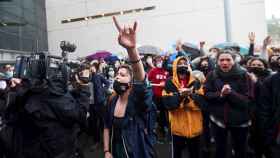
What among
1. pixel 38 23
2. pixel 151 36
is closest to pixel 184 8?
pixel 151 36

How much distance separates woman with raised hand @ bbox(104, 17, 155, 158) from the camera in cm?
308

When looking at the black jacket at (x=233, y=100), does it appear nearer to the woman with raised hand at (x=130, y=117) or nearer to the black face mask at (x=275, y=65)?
the black face mask at (x=275, y=65)

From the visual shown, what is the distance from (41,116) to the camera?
2.86 meters

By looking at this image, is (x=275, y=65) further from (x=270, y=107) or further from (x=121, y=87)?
(x=121, y=87)

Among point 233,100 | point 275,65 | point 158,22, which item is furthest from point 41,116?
point 158,22

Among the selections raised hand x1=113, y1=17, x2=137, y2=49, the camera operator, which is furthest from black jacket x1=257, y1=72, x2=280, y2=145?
the camera operator

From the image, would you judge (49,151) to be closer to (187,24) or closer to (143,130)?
(143,130)

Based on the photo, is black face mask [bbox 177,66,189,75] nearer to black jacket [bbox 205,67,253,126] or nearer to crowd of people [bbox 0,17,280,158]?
crowd of people [bbox 0,17,280,158]

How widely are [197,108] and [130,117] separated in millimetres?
1611

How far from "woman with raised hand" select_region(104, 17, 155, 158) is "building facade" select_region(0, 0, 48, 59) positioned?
13656 millimetres

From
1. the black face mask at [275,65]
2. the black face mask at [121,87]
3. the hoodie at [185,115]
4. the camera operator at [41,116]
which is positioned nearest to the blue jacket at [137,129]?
the black face mask at [121,87]

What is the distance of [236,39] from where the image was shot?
19438 millimetres

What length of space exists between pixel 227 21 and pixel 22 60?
860 cm

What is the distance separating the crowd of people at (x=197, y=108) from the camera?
3186mm
